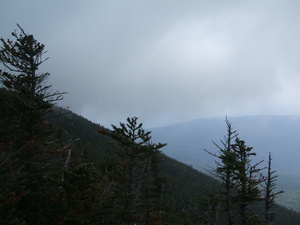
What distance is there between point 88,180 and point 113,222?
1667 mm

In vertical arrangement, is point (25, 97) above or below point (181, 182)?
above

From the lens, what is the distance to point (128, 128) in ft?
36.6

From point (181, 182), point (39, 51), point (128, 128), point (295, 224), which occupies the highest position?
point (39, 51)

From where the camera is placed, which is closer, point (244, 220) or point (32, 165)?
point (32, 165)

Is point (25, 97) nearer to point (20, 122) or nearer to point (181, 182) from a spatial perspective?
point (20, 122)


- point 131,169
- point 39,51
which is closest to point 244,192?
point 131,169

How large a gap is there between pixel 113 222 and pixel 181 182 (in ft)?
307

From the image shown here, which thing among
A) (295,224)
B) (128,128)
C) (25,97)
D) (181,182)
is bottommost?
(295,224)

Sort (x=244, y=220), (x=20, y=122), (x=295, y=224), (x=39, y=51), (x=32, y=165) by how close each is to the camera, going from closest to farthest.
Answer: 1. (x=32, y=165)
2. (x=20, y=122)
3. (x=244, y=220)
4. (x=39, y=51)
5. (x=295, y=224)

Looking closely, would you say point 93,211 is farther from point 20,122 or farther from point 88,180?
point 20,122

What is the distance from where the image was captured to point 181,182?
94438mm

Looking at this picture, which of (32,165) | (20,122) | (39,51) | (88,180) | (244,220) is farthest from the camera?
(39,51)

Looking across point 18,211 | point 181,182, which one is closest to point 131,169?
point 18,211

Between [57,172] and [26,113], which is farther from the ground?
[26,113]
